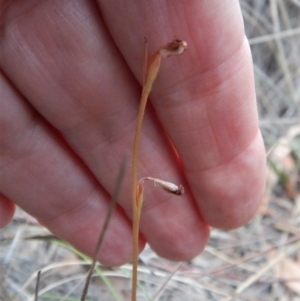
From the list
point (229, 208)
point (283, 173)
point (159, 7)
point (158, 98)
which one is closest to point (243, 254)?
point (283, 173)

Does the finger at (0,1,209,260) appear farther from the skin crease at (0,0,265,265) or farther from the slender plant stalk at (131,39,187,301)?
the slender plant stalk at (131,39,187,301)

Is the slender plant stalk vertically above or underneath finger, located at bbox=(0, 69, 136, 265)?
above

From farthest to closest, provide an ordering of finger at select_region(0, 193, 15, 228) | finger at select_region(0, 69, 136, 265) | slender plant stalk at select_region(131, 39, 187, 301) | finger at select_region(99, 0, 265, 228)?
1. finger at select_region(0, 193, 15, 228)
2. finger at select_region(0, 69, 136, 265)
3. finger at select_region(99, 0, 265, 228)
4. slender plant stalk at select_region(131, 39, 187, 301)

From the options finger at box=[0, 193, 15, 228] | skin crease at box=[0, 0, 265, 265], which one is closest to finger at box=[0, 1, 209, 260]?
skin crease at box=[0, 0, 265, 265]

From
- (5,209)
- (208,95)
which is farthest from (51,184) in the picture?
(208,95)

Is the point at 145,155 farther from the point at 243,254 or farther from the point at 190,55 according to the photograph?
the point at 243,254

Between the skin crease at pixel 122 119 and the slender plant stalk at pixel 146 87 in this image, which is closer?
the slender plant stalk at pixel 146 87

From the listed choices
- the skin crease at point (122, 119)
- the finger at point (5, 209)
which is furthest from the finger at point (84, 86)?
the finger at point (5, 209)

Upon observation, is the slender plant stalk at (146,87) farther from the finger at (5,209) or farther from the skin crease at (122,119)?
the finger at (5,209)

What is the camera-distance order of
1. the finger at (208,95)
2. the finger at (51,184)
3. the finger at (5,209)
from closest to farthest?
the finger at (208,95) < the finger at (51,184) < the finger at (5,209)
